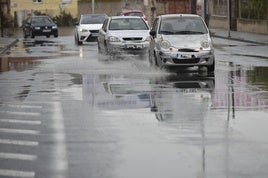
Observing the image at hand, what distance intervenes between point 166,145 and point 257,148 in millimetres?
→ 1137

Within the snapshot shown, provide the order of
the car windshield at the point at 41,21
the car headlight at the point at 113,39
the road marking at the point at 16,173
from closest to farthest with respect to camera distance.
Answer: the road marking at the point at 16,173 < the car headlight at the point at 113,39 < the car windshield at the point at 41,21

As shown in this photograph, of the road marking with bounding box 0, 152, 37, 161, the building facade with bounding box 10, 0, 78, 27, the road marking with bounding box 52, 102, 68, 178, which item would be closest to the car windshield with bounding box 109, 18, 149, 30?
the road marking with bounding box 52, 102, 68, 178

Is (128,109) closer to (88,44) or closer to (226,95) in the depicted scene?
(226,95)

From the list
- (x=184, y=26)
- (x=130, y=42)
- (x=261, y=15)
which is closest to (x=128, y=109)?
(x=184, y=26)

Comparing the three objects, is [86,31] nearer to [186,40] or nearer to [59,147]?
[186,40]

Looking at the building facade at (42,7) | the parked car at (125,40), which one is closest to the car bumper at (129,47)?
the parked car at (125,40)

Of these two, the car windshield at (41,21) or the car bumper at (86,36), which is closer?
the car bumper at (86,36)

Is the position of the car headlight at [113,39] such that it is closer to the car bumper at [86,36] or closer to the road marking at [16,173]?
the car bumper at [86,36]

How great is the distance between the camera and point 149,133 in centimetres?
1027

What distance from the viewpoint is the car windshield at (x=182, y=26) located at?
811 inches

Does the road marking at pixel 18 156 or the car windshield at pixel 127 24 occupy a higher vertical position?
the car windshield at pixel 127 24

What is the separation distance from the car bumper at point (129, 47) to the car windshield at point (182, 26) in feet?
14.1

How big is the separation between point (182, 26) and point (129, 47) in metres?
4.78

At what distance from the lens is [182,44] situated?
19.7 m
